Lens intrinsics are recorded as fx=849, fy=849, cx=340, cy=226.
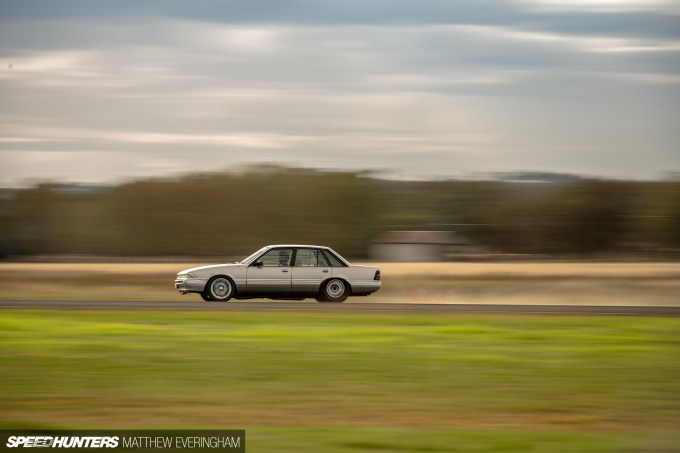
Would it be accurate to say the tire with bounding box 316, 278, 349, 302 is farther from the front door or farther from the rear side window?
the front door

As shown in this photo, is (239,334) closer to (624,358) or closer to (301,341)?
(301,341)

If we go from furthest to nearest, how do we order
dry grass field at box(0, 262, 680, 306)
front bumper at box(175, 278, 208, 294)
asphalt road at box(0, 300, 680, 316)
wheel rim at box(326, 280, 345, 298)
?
dry grass field at box(0, 262, 680, 306) → wheel rim at box(326, 280, 345, 298) → front bumper at box(175, 278, 208, 294) → asphalt road at box(0, 300, 680, 316)

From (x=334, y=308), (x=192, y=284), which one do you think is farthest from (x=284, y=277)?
(x=334, y=308)

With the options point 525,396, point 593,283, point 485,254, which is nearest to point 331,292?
point 525,396

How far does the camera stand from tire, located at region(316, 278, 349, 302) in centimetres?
2105

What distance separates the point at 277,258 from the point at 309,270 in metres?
0.84

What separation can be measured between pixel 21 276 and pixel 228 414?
35808 millimetres

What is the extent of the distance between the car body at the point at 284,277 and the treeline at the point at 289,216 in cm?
4552

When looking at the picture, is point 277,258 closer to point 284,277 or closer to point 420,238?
point 284,277

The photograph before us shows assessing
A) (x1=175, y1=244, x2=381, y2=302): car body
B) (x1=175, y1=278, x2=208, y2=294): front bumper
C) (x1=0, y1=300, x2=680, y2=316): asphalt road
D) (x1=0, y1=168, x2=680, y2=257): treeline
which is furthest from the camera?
(x1=0, y1=168, x2=680, y2=257): treeline

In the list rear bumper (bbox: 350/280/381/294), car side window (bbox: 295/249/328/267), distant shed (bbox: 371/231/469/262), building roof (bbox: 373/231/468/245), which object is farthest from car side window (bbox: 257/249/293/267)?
building roof (bbox: 373/231/468/245)

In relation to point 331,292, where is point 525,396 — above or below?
below

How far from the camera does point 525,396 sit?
8.47 meters

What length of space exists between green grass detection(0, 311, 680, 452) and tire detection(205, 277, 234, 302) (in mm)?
5653
